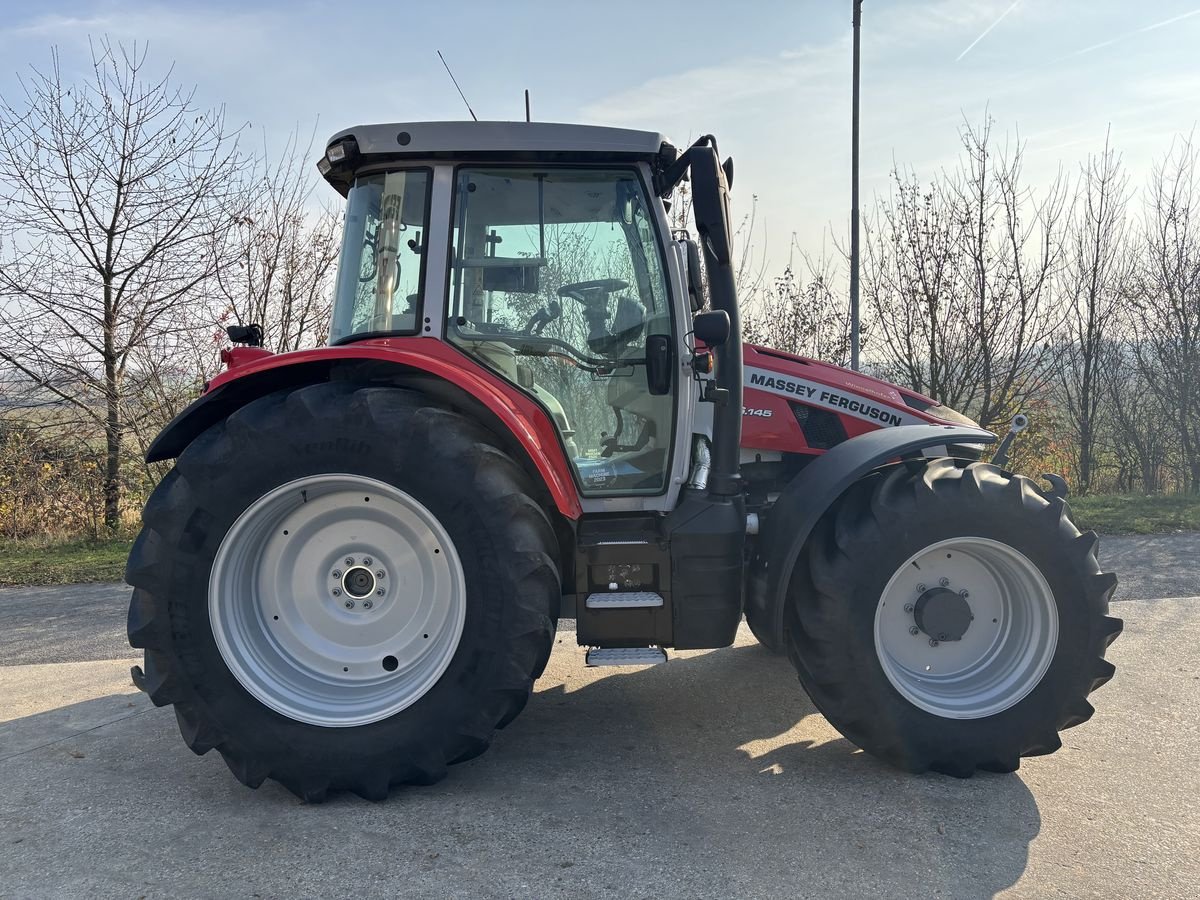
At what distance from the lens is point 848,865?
232 cm

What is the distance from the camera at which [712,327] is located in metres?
2.81

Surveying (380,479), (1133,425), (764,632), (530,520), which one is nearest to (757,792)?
(764,632)

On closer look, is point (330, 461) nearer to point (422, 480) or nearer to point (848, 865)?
point (422, 480)

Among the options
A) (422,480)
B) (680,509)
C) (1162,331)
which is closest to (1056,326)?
(1162,331)

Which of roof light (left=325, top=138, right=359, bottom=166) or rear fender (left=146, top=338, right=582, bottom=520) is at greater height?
roof light (left=325, top=138, right=359, bottom=166)

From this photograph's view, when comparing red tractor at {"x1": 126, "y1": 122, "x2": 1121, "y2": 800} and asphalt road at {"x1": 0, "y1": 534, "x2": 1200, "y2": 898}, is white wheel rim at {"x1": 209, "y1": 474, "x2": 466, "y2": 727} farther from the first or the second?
asphalt road at {"x1": 0, "y1": 534, "x2": 1200, "y2": 898}

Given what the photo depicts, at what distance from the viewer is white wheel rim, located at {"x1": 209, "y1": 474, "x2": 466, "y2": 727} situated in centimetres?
287

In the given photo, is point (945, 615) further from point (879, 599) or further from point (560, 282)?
point (560, 282)

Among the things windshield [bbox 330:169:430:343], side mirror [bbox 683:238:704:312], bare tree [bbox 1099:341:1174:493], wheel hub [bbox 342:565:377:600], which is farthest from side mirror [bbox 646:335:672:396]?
bare tree [bbox 1099:341:1174:493]

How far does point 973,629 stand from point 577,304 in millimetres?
1935

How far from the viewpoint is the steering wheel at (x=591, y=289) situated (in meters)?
3.17

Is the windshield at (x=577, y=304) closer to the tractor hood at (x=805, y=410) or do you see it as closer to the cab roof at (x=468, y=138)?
the cab roof at (x=468, y=138)

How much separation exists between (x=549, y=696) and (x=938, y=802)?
1.71 m

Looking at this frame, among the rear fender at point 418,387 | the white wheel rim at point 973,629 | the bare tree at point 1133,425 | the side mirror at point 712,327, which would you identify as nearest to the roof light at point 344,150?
the rear fender at point 418,387
